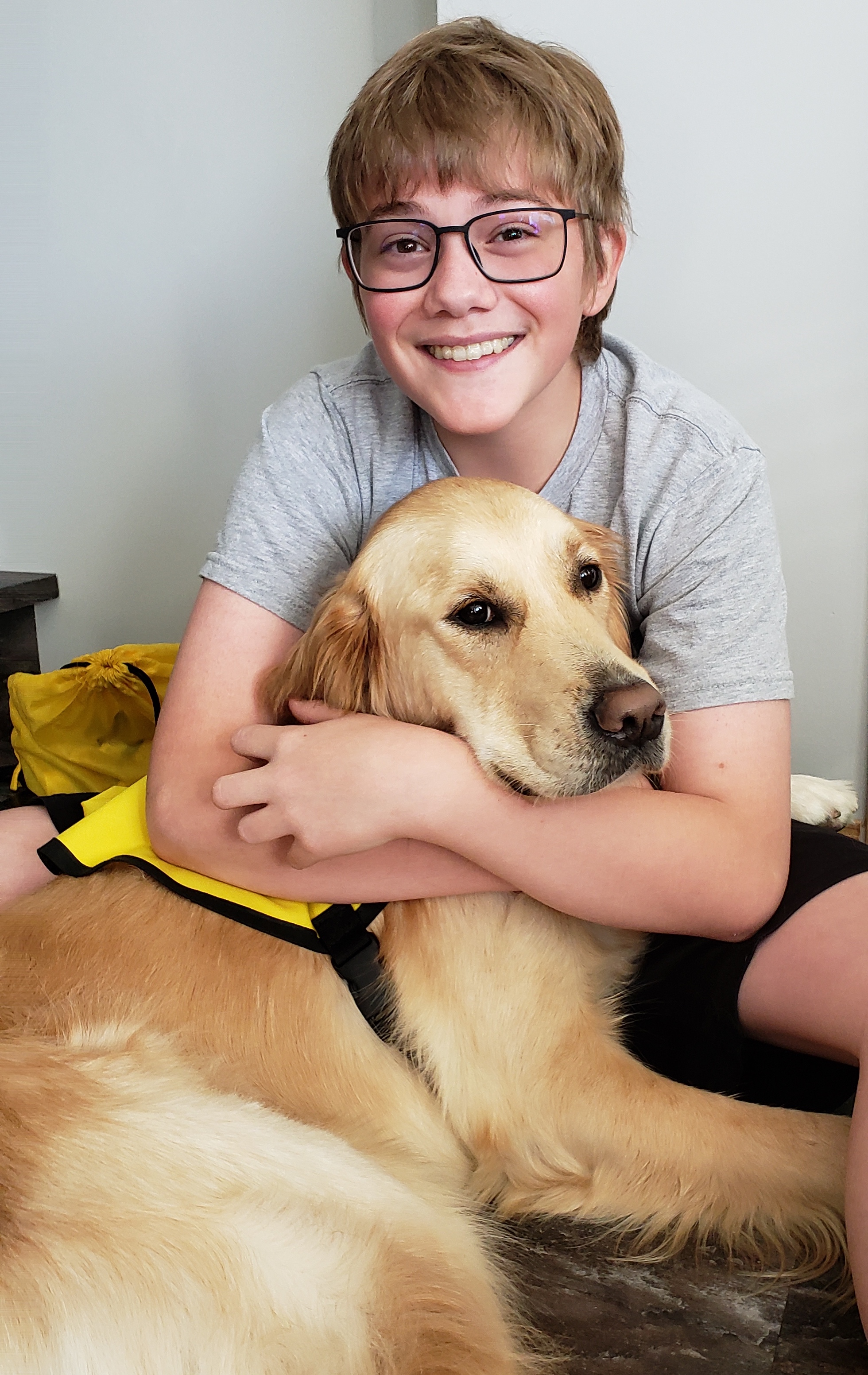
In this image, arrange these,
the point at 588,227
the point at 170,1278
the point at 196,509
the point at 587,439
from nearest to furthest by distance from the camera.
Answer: the point at 170,1278 → the point at 588,227 → the point at 587,439 → the point at 196,509

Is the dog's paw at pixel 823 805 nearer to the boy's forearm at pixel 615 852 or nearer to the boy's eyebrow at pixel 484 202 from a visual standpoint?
the boy's forearm at pixel 615 852

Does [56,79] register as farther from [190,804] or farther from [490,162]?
[190,804]

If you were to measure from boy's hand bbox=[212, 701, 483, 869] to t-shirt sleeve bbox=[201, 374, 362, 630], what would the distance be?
293 millimetres

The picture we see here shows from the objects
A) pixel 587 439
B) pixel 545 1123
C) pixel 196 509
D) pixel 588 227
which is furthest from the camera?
pixel 196 509

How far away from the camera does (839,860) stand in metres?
1.42

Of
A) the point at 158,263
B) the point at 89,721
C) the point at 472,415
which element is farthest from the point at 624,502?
the point at 158,263

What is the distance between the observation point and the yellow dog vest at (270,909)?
1303mm

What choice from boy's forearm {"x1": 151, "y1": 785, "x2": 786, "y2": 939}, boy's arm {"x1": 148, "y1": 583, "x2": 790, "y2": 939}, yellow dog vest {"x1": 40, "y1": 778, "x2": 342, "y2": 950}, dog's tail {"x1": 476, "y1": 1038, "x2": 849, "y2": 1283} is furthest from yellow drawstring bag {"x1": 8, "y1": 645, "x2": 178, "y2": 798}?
dog's tail {"x1": 476, "y1": 1038, "x2": 849, "y2": 1283}

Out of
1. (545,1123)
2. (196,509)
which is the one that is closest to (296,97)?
(196,509)

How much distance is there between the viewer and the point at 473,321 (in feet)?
4.67

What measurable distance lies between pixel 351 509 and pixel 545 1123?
89 centimetres

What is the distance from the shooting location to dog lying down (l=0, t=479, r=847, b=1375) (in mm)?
974

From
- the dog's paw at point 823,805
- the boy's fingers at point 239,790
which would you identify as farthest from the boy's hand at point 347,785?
the dog's paw at point 823,805

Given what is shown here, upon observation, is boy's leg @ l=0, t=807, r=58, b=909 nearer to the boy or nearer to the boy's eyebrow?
the boy
